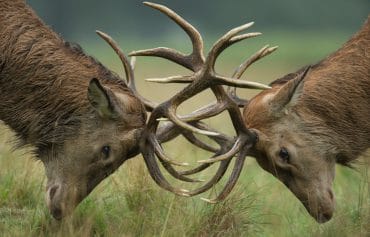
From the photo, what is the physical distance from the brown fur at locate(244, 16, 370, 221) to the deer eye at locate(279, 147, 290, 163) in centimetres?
3

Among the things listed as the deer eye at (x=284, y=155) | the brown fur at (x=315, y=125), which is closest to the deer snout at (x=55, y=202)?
the brown fur at (x=315, y=125)

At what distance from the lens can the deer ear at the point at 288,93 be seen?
8.90 m

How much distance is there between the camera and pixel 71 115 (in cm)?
894

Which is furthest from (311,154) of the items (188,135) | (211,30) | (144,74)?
(211,30)

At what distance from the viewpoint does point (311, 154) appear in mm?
9141

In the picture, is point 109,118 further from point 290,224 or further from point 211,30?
point 211,30

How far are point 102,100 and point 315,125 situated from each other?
A: 177 cm

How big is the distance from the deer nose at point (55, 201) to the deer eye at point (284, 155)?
1811mm

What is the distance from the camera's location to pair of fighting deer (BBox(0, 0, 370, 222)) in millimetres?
8891

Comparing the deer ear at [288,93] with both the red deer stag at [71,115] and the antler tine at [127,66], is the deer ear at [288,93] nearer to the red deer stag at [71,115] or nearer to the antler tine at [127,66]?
the red deer stag at [71,115]

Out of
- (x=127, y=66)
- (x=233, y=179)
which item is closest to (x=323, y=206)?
(x=233, y=179)

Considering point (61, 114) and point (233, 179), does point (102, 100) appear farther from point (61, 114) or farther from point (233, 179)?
point (233, 179)

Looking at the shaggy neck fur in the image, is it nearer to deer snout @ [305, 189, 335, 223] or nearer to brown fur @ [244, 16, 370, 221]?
brown fur @ [244, 16, 370, 221]

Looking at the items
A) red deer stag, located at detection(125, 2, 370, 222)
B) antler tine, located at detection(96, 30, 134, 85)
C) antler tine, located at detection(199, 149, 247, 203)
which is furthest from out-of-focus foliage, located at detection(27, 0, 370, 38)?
antler tine, located at detection(199, 149, 247, 203)
